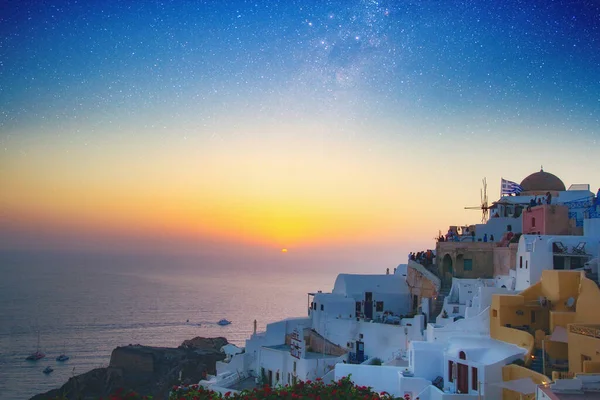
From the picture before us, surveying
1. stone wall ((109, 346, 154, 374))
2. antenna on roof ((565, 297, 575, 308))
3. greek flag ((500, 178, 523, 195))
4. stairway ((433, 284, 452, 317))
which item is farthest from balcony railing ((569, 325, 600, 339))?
stone wall ((109, 346, 154, 374))

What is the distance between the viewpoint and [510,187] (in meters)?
38.3

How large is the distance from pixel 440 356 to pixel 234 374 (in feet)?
50.1

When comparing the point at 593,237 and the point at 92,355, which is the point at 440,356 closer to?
the point at 593,237

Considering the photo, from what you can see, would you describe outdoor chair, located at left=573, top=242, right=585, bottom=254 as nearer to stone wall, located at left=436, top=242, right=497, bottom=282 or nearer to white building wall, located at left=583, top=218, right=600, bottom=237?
white building wall, located at left=583, top=218, right=600, bottom=237

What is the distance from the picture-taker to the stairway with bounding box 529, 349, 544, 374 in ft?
66.9

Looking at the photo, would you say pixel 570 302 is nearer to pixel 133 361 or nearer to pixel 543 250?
pixel 543 250

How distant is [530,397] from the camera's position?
17.6 meters

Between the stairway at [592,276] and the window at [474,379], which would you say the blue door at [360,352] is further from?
the stairway at [592,276]

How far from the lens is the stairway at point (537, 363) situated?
20.4 metres

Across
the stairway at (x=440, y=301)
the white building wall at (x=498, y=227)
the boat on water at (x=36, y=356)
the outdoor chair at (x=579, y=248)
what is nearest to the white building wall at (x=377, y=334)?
the stairway at (x=440, y=301)

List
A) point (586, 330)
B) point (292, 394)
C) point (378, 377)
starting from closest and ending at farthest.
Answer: point (292, 394), point (586, 330), point (378, 377)

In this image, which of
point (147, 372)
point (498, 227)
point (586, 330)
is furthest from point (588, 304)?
point (147, 372)

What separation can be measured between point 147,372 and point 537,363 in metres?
40.7

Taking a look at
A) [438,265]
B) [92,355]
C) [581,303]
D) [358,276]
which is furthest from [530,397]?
[92,355]
